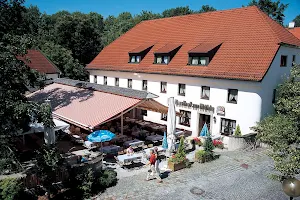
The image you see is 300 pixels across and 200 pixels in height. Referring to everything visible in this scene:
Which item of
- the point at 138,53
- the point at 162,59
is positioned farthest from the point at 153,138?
the point at 138,53

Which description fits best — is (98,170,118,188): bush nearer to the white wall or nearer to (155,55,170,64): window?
the white wall

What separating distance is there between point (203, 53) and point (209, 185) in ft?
43.0

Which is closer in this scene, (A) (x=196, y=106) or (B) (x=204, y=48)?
(A) (x=196, y=106)

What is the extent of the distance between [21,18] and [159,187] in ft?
37.6

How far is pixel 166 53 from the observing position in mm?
26922

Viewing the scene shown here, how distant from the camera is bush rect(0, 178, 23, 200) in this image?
10.9 m

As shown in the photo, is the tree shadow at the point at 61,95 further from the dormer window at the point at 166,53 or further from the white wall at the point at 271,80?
the white wall at the point at 271,80

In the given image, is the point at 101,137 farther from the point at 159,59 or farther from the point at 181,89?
the point at 159,59

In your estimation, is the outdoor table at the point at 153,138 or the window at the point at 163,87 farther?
the window at the point at 163,87

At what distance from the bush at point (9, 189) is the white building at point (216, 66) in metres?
15.7

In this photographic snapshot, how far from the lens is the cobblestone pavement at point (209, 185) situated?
41.4 feet

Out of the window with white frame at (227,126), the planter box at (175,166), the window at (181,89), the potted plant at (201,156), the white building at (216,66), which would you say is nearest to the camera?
the planter box at (175,166)

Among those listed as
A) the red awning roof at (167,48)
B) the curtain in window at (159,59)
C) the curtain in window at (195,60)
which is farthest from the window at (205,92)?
the curtain in window at (159,59)

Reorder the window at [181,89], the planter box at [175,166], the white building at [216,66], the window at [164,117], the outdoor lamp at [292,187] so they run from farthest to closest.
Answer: the window at [164,117] < the window at [181,89] < the white building at [216,66] < the planter box at [175,166] < the outdoor lamp at [292,187]
